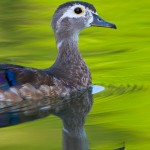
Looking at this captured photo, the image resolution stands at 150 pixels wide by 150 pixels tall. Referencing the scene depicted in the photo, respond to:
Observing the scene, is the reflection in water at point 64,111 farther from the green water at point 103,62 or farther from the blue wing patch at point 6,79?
the blue wing patch at point 6,79

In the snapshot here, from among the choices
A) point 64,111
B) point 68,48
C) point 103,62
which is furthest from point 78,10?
point 64,111

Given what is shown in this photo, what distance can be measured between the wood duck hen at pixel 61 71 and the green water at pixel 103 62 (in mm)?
469

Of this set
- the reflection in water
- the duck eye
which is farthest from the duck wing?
the duck eye

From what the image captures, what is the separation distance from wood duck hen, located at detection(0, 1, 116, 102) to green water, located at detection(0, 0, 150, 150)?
469 millimetres

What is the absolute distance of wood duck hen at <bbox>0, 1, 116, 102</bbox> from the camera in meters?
Result: 13.0

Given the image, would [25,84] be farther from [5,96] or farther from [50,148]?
[50,148]

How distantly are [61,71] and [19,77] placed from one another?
98 centimetres

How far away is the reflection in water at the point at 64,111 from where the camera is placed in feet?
37.9

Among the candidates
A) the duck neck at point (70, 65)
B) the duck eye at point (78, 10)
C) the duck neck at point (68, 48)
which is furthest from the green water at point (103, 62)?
the duck eye at point (78, 10)

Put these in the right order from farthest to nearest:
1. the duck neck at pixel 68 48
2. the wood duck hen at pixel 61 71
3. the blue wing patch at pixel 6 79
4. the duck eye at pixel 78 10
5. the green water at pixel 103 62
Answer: the duck eye at pixel 78 10 → the duck neck at pixel 68 48 → the wood duck hen at pixel 61 71 → the blue wing patch at pixel 6 79 → the green water at pixel 103 62

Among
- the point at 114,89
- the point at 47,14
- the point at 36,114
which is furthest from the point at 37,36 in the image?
the point at 36,114

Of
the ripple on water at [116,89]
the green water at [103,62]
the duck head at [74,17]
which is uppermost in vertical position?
the duck head at [74,17]

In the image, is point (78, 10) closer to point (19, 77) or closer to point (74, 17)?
point (74, 17)

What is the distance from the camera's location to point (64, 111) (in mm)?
12641
